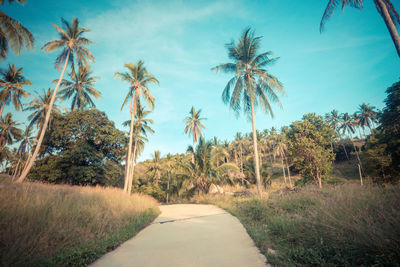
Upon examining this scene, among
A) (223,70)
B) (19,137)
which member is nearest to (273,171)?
(223,70)

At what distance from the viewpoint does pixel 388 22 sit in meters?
6.26

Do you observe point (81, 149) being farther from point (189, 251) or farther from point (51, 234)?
point (189, 251)

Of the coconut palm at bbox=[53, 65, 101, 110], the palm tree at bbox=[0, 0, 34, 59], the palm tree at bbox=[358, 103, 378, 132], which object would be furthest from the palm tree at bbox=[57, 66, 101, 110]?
the palm tree at bbox=[358, 103, 378, 132]

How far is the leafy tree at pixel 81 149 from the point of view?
15.8 meters

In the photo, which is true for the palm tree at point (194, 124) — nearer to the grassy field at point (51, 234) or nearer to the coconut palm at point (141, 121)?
the coconut palm at point (141, 121)

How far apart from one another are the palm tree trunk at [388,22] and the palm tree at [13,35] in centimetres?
1685

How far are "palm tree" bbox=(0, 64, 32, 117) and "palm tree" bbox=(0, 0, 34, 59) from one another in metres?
9.92

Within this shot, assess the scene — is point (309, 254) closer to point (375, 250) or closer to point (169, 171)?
point (375, 250)

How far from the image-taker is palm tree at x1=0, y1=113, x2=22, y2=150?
27688 mm

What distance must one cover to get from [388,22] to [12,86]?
2938cm

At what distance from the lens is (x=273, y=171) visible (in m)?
47.2

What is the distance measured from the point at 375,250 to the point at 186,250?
9.84 ft

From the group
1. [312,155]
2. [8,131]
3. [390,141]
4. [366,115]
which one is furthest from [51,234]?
[366,115]

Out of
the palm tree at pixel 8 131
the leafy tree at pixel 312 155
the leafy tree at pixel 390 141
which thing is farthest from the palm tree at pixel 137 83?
the palm tree at pixel 8 131
